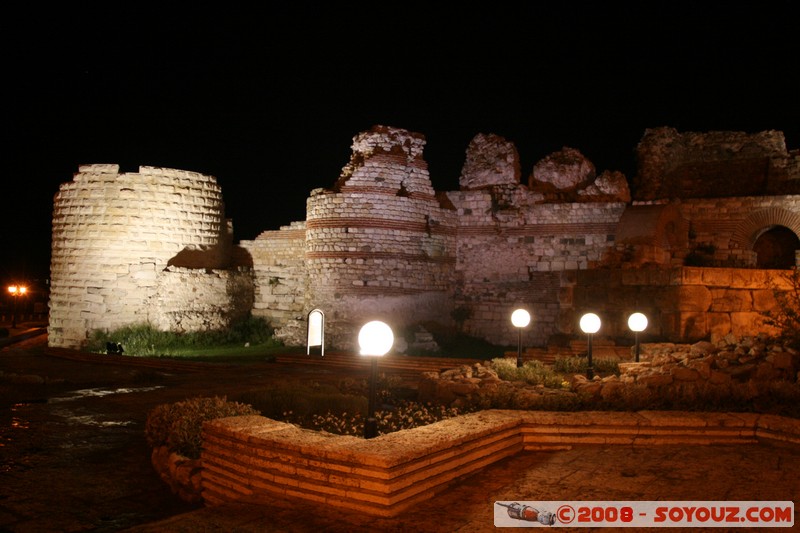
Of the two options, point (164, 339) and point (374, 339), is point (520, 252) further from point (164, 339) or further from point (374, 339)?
point (374, 339)

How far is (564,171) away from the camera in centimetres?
2000

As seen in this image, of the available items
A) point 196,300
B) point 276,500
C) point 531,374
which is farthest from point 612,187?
point 276,500

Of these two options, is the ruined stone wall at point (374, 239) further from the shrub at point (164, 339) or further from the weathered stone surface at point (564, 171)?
the weathered stone surface at point (564, 171)

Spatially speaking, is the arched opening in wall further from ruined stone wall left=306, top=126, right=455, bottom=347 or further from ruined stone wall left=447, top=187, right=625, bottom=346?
ruined stone wall left=306, top=126, right=455, bottom=347

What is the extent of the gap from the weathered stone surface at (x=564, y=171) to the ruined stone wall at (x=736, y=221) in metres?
2.95


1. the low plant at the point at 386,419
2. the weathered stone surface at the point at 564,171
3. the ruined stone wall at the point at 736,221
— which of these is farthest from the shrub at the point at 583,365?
the weathered stone surface at the point at 564,171

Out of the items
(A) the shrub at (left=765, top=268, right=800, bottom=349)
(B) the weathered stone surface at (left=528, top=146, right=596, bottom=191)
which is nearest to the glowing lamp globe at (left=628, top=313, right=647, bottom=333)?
(A) the shrub at (left=765, top=268, right=800, bottom=349)

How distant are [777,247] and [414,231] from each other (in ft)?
37.7

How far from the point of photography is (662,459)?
18.6 ft

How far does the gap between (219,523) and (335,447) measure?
0.90 metres

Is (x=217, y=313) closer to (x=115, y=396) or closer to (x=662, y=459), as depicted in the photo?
(x=115, y=396)

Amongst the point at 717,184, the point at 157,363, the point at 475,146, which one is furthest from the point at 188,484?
the point at 717,184

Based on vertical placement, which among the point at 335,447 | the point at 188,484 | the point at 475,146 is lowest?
the point at 188,484

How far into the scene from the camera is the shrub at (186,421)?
6.44 metres
